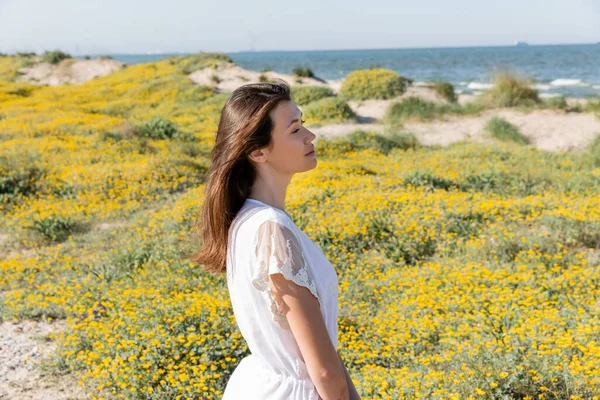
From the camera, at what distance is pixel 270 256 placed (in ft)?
5.96

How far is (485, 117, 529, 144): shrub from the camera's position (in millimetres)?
14898

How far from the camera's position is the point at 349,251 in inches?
285

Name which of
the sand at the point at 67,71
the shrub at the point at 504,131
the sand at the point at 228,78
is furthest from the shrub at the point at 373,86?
the sand at the point at 67,71

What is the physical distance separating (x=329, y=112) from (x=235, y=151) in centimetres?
1663

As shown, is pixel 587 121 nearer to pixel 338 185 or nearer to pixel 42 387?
pixel 338 185

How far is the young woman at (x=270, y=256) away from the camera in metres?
1.81

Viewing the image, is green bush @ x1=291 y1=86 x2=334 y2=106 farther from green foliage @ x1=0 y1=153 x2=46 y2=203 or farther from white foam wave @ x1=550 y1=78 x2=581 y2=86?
white foam wave @ x1=550 y1=78 x2=581 y2=86

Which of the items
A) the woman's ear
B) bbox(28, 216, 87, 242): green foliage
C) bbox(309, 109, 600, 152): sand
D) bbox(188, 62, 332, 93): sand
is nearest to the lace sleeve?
the woman's ear

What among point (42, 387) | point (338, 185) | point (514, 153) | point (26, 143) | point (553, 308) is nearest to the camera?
point (42, 387)

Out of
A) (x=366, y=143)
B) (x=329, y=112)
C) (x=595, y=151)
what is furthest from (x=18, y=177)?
(x=595, y=151)

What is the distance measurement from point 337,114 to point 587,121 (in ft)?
23.2

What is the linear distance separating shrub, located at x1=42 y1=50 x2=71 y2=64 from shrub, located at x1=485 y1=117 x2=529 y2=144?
37.1 metres

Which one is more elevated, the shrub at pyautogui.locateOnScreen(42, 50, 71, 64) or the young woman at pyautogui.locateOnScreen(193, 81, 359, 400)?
the shrub at pyautogui.locateOnScreen(42, 50, 71, 64)

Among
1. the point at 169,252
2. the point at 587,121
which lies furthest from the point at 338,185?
the point at 587,121
